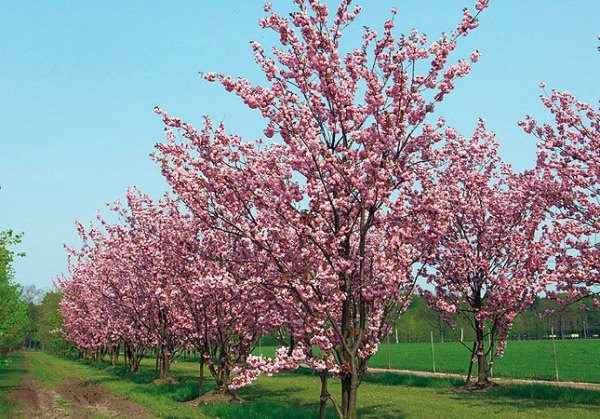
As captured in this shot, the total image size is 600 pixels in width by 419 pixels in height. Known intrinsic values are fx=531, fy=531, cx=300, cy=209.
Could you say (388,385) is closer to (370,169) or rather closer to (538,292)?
(538,292)

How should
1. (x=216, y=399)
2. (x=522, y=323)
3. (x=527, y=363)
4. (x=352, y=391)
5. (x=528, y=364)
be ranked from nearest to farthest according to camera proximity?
(x=352, y=391), (x=216, y=399), (x=528, y=364), (x=527, y=363), (x=522, y=323)

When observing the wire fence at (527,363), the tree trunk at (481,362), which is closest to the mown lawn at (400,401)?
the tree trunk at (481,362)

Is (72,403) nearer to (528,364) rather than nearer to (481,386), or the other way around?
(481,386)

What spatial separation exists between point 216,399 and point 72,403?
7.04m

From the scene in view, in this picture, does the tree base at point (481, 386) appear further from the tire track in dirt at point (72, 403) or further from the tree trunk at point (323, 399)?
the tire track in dirt at point (72, 403)

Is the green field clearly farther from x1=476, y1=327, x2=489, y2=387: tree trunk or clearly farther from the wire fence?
x1=476, y1=327, x2=489, y2=387: tree trunk

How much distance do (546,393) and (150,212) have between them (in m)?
17.1

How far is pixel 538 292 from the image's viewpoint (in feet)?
66.4

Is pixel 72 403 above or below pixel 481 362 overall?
below

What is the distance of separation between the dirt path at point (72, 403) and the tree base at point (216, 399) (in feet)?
6.06

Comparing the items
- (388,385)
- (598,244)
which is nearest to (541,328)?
(388,385)

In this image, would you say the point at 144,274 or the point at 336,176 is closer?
the point at 336,176

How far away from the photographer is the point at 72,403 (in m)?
22.0

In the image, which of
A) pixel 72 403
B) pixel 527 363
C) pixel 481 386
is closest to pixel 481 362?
pixel 481 386
